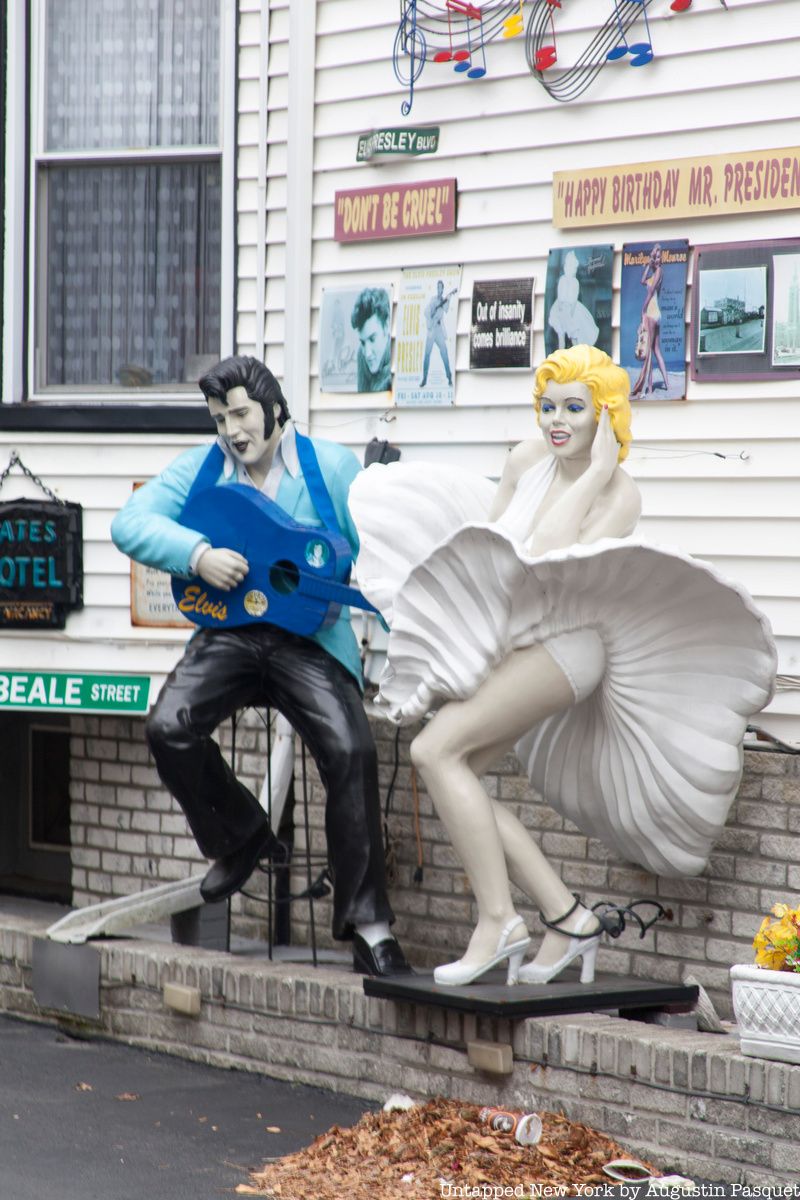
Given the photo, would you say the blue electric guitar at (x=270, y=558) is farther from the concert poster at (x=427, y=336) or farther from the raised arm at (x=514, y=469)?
the concert poster at (x=427, y=336)

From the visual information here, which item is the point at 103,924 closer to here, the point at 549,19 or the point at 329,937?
the point at 329,937

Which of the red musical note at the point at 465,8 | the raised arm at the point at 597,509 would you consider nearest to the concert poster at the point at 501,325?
the red musical note at the point at 465,8

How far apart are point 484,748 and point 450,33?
9.68 feet

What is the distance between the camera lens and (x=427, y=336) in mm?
7500

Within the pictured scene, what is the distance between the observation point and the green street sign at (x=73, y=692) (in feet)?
27.0

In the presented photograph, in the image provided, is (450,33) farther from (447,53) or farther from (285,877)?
(285,877)

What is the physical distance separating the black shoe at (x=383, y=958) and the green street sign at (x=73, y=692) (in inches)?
74.8

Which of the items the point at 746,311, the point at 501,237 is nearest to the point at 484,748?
the point at 746,311

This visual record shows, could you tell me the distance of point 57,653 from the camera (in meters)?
8.38

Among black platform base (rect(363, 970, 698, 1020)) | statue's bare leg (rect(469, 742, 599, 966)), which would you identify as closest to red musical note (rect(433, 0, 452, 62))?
statue's bare leg (rect(469, 742, 599, 966))

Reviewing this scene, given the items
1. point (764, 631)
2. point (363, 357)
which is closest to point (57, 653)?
point (363, 357)

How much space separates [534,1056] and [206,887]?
1.70 metres

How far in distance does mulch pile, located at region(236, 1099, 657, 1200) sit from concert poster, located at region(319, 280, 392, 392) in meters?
3.12

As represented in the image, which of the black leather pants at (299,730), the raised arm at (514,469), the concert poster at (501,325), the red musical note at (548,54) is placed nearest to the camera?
the raised arm at (514,469)
